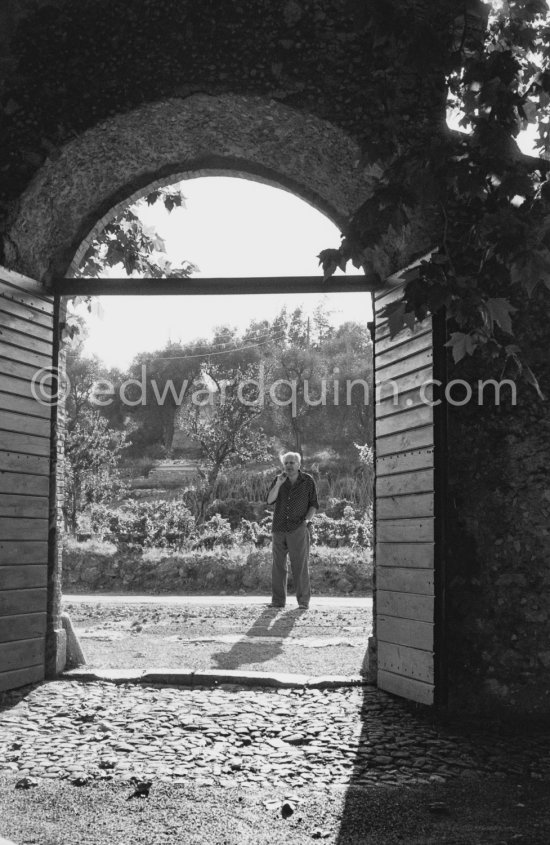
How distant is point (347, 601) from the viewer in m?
12.5

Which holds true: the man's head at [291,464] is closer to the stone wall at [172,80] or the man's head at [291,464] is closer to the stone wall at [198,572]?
the stone wall at [172,80]

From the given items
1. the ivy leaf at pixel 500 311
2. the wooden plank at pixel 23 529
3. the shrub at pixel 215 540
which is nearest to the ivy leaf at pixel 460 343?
the ivy leaf at pixel 500 311

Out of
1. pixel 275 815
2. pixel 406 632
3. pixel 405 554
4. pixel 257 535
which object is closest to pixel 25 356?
pixel 405 554

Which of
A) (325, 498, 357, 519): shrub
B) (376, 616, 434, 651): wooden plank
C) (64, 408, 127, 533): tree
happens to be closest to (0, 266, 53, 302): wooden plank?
(376, 616, 434, 651): wooden plank

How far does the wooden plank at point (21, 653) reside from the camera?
6.14 meters

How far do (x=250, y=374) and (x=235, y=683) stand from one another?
Result: 29472mm

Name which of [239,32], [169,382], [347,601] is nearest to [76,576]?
[347,601]

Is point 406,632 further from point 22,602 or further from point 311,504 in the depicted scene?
point 311,504

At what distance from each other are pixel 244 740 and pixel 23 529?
8.14 ft

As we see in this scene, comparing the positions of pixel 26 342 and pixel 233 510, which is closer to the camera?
pixel 26 342

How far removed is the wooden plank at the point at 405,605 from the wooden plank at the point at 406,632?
0.04m

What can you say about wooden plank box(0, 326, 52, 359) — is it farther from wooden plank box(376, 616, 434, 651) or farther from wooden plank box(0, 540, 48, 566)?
wooden plank box(376, 616, 434, 651)

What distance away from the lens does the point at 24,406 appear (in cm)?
648

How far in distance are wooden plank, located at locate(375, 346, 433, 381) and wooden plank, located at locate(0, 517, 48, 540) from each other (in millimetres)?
2894
